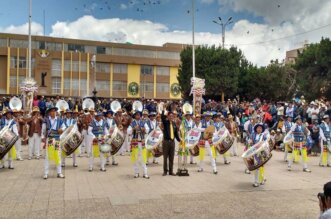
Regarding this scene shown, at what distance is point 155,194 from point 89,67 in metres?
62.1

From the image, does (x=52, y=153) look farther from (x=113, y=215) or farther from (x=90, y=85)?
(x=90, y=85)

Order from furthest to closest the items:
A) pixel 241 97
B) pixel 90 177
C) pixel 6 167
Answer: pixel 241 97 < pixel 6 167 < pixel 90 177

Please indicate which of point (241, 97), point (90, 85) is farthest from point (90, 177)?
point (90, 85)

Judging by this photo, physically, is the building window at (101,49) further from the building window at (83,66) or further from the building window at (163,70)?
the building window at (163,70)

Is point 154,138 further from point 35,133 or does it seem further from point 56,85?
point 56,85

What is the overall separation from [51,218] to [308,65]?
120ft

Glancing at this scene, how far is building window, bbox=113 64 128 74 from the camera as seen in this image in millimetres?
70000

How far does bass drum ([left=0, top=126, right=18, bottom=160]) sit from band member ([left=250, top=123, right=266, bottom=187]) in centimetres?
704

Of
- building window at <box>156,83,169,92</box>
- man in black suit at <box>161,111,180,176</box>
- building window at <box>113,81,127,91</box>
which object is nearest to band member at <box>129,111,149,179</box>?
man in black suit at <box>161,111,180,176</box>

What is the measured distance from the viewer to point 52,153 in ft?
37.1

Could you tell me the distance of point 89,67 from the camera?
69.4 m

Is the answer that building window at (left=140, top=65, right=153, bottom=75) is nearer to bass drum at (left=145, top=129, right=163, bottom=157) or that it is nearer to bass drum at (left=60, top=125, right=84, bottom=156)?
bass drum at (left=145, top=129, right=163, bottom=157)

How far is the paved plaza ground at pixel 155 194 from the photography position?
7.70m

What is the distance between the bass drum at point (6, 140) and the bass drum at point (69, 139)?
5.14 ft
